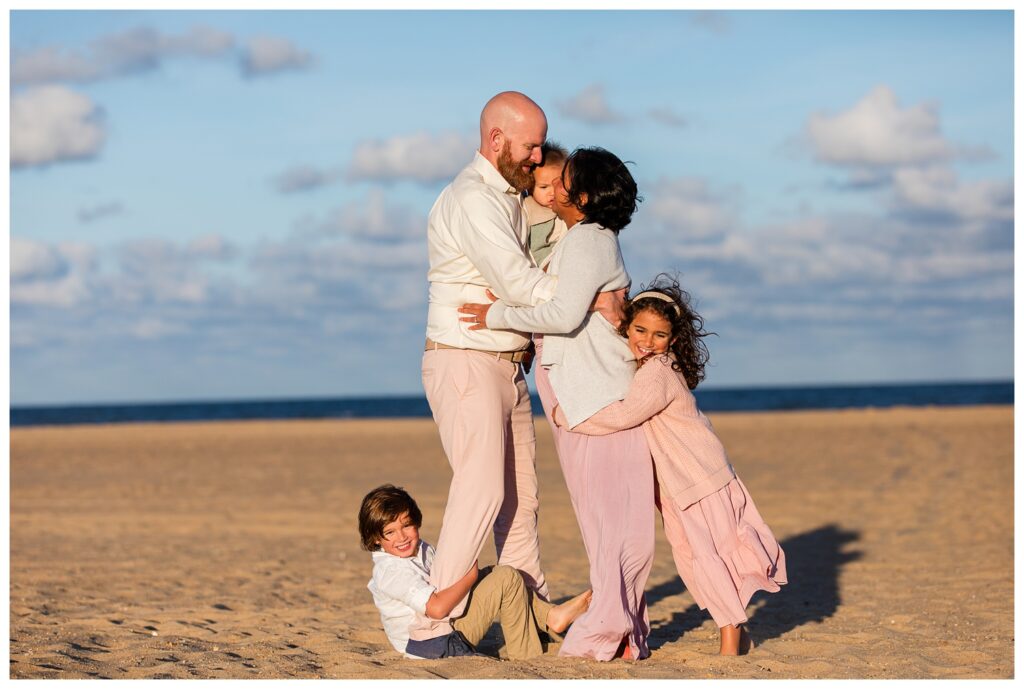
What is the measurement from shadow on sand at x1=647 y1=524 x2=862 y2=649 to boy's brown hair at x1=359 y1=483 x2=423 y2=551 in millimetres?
1421

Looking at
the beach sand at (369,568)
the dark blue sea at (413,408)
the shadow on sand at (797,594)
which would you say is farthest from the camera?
the dark blue sea at (413,408)

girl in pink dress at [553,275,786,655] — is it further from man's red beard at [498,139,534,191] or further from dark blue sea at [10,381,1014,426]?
dark blue sea at [10,381,1014,426]

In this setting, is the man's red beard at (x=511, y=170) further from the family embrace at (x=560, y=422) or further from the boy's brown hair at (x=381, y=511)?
the boy's brown hair at (x=381, y=511)

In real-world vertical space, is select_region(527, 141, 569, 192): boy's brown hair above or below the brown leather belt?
above

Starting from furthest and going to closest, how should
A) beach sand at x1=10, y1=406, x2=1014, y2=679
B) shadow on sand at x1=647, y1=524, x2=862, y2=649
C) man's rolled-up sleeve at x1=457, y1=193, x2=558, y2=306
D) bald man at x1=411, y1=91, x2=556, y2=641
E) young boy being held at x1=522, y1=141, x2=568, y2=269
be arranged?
shadow on sand at x1=647, y1=524, x2=862, y2=649 < beach sand at x1=10, y1=406, x2=1014, y2=679 < young boy being held at x1=522, y1=141, x2=568, y2=269 < bald man at x1=411, y1=91, x2=556, y2=641 < man's rolled-up sleeve at x1=457, y1=193, x2=558, y2=306

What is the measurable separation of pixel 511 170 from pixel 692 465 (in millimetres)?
1490

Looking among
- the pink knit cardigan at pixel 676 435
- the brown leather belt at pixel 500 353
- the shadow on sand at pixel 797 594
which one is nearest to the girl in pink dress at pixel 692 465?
the pink knit cardigan at pixel 676 435

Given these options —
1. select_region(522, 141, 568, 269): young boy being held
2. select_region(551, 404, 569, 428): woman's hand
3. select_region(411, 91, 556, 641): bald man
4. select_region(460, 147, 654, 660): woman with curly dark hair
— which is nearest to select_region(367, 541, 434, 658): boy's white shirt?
select_region(411, 91, 556, 641): bald man

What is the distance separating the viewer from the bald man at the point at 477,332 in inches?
191

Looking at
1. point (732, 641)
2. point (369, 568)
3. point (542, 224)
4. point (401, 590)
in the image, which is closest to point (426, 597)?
point (401, 590)

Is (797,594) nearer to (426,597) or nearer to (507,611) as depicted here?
(507,611)

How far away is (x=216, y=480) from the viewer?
15.6 meters

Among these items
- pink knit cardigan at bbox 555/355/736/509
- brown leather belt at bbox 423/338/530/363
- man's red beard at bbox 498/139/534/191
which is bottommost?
pink knit cardigan at bbox 555/355/736/509

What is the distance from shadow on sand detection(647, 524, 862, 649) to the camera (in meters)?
6.38
